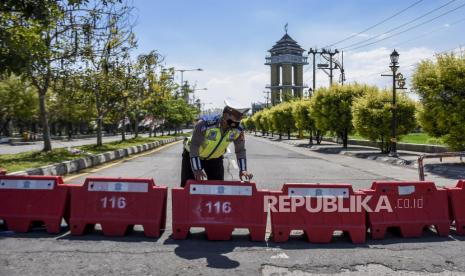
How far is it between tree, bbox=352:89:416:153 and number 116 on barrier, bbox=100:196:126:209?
69.3 feet

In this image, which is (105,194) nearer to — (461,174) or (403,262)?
(403,262)

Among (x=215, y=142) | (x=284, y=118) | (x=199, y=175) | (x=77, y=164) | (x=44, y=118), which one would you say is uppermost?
(x=284, y=118)

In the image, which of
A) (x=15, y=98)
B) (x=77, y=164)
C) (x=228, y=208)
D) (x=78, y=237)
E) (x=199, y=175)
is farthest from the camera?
(x=15, y=98)

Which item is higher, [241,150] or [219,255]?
[241,150]

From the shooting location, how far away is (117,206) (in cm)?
671

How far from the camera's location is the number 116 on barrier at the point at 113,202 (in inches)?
264

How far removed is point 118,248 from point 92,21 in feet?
51.8

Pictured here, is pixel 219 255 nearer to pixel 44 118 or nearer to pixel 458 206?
pixel 458 206

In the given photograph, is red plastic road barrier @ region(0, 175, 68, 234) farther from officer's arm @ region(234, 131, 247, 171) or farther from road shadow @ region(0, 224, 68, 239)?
officer's arm @ region(234, 131, 247, 171)

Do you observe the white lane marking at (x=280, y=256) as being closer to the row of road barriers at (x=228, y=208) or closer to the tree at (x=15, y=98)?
the row of road barriers at (x=228, y=208)

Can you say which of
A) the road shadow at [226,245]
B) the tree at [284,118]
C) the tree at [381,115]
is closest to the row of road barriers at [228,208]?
the road shadow at [226,245]

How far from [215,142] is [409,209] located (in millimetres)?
2896
